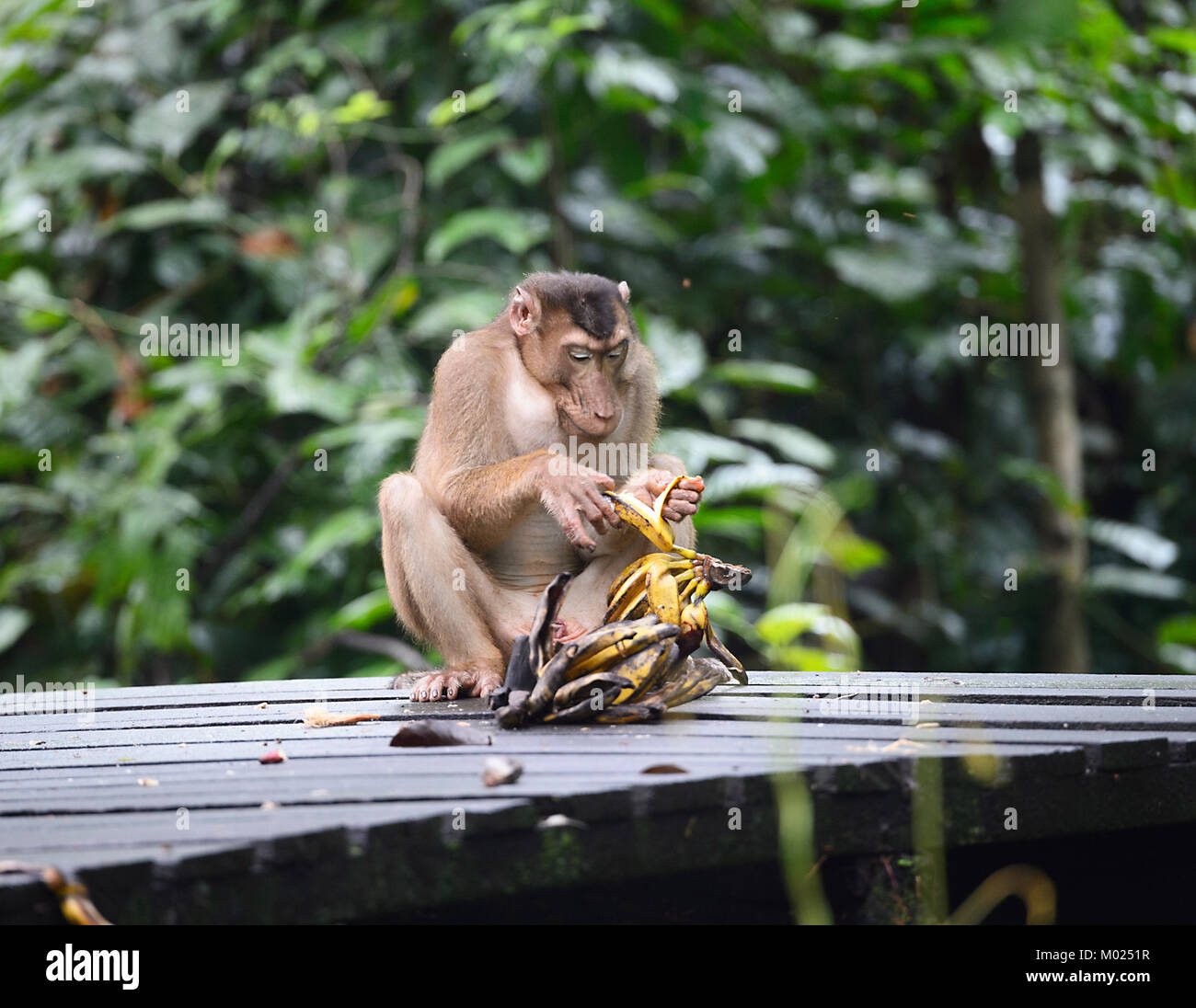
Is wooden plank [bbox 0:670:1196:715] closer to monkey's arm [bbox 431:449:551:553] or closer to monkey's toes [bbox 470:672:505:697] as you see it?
monkey's toes [bbox 470:672:505:697]

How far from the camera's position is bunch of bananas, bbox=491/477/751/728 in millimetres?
3199

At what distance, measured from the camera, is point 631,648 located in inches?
126

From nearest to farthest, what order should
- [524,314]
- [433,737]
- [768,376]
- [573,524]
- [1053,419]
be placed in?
[433,737]
[573,524]
[524,314]
[768,376]
[1053,419]

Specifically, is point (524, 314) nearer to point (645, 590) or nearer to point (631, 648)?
point (645, 590)

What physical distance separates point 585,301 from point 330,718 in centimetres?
139

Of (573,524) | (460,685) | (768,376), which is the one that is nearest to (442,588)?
(460,685)

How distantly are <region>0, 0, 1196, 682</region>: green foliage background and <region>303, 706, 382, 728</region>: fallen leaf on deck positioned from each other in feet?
7.74

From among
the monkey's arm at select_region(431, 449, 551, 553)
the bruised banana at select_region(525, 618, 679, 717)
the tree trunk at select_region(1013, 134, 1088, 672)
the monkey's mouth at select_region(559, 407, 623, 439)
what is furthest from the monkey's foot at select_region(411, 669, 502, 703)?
the tree trunk at select_region(1013, 134, 1088, 672)

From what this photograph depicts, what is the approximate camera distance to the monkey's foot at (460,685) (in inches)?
145

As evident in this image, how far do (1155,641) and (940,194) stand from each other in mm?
3386

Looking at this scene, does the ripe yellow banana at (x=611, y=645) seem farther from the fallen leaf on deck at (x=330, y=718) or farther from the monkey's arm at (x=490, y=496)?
the fallen leaf on deck at (x=330, y=718)

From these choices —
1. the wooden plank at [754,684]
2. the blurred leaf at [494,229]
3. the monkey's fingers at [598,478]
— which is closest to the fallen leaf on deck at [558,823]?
the monkey's fingers at [598,478]
